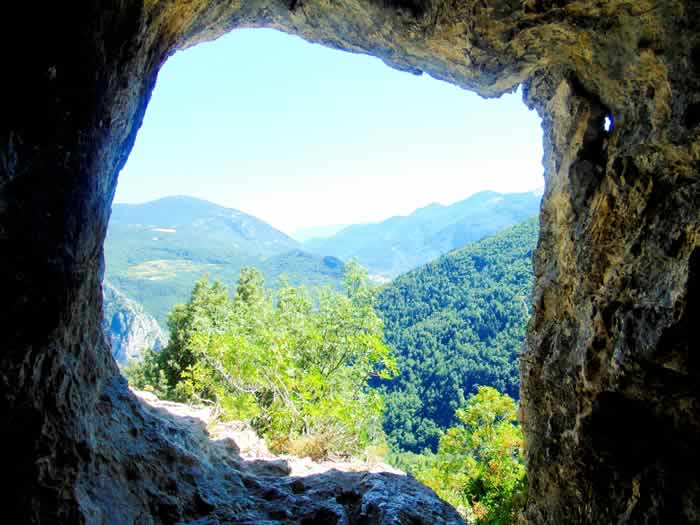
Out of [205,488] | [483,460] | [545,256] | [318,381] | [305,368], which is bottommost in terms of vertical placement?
[483,460]

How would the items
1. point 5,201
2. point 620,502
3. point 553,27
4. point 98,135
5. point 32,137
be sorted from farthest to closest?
point 553,27 < point 620,502 < point 98,135 < point 32,137 < point 5,201

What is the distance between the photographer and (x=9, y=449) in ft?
11.1

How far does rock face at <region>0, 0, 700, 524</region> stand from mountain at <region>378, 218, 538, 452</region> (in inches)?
2434

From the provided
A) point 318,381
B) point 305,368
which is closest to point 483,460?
point 305,368

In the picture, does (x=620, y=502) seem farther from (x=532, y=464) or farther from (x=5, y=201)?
(x=5, y=201)

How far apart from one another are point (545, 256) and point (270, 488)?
18.7 ft

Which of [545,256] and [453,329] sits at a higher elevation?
[545,256]

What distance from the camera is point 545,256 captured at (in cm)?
731

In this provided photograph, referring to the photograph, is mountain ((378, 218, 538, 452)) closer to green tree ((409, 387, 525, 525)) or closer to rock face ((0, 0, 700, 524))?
green tree ((409, 387, 525, 525))

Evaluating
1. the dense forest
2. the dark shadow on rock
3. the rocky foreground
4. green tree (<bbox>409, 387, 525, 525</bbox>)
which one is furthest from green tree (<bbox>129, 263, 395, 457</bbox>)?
green tree (<bbox>409, 387, 525, 525</bbox>)

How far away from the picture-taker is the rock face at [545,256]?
11.4 feet

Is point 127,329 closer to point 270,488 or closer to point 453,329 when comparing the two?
point 453,329

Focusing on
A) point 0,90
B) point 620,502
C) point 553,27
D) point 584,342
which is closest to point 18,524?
point 0,90

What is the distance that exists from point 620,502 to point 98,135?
652 centimetres
